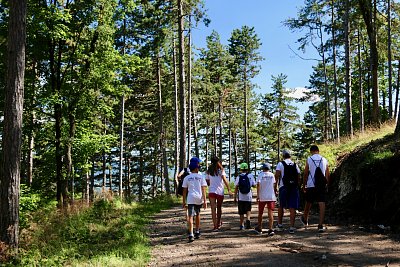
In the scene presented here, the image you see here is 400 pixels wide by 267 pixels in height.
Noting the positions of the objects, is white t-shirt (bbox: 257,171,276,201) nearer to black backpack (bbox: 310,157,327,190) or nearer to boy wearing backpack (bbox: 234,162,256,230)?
boy wearing backpack (bbox: 234,162,256,230)

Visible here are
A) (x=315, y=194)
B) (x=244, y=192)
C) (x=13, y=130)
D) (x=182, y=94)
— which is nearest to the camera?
(x=13, y=130)

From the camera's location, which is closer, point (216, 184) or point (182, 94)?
point (216, 184)

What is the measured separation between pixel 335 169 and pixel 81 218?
29.1 feet

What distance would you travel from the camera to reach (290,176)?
30.8 feet

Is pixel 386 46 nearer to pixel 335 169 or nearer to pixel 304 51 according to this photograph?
pixel 304 51

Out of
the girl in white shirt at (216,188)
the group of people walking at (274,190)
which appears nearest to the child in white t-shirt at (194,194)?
the group of people walking at (274,190)

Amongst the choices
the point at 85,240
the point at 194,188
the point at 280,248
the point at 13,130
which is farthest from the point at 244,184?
the point at 13,130

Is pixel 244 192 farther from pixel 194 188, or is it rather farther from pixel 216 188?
pixel 194 188

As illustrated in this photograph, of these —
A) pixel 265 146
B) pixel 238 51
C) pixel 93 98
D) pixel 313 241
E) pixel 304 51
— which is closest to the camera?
pixel 313 241

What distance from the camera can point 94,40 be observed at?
17156 mm

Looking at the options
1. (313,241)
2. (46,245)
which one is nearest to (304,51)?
(313,241)

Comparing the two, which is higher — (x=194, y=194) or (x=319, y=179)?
(x=319, y=179)

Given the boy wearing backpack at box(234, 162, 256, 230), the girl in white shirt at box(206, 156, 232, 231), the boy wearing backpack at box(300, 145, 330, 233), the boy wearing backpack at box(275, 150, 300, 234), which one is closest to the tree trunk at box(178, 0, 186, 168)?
the girl in white shirt at box(206, 156, 232, 231)

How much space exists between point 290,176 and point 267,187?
701 millimetres
